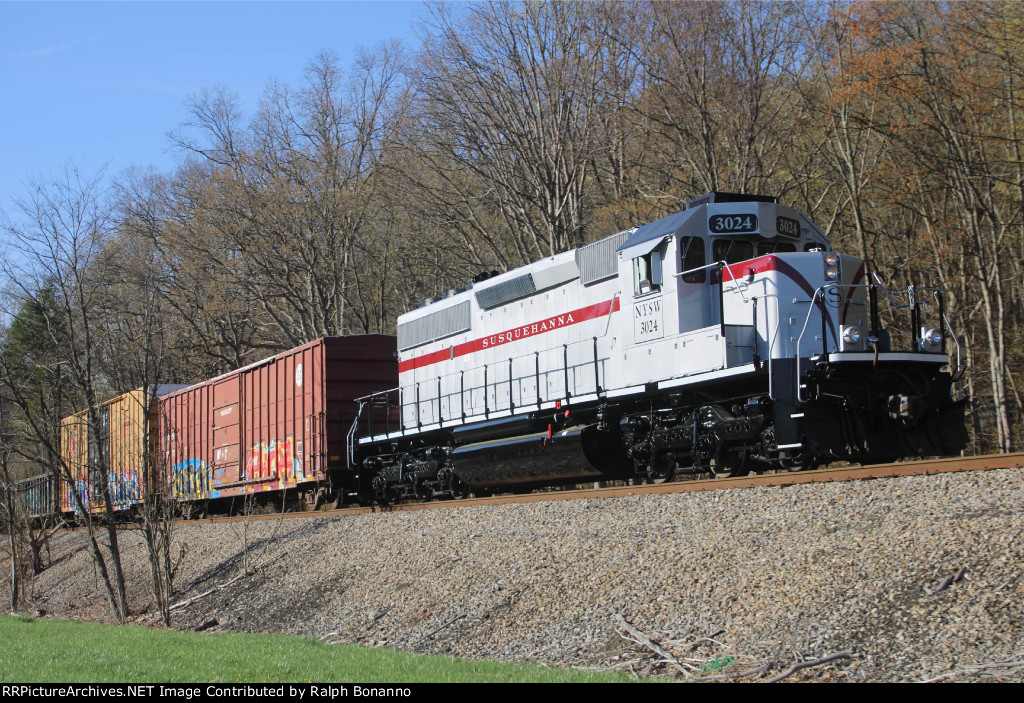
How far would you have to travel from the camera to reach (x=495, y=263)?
96.7 feet

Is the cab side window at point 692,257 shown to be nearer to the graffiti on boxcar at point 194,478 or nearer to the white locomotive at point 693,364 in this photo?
the white locomotive at point 693,364

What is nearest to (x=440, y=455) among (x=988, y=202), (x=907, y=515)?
(x=907, y=515)

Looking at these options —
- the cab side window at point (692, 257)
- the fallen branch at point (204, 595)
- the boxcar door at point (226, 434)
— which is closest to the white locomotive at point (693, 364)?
the cab side window at point (692, 257)

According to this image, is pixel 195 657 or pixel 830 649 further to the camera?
pixel 195 657

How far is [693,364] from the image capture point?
464 inches

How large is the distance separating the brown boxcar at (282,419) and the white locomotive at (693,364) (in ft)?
9.88

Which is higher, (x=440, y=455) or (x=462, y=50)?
(x=462, y=50)

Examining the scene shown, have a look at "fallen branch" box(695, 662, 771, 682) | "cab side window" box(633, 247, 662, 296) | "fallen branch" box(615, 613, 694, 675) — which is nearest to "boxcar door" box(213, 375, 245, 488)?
"cab side window" box(633, 247, 662, 296)

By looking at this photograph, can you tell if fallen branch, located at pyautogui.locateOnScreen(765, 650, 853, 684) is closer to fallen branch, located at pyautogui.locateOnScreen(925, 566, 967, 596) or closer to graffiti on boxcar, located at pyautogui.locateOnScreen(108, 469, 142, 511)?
fallen branch, located at pyautogui.locateOnScreen(925, 566, 967, 596)

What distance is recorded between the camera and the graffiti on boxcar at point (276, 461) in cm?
1908

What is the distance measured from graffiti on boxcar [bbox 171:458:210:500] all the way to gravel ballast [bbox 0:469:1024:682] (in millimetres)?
9425
